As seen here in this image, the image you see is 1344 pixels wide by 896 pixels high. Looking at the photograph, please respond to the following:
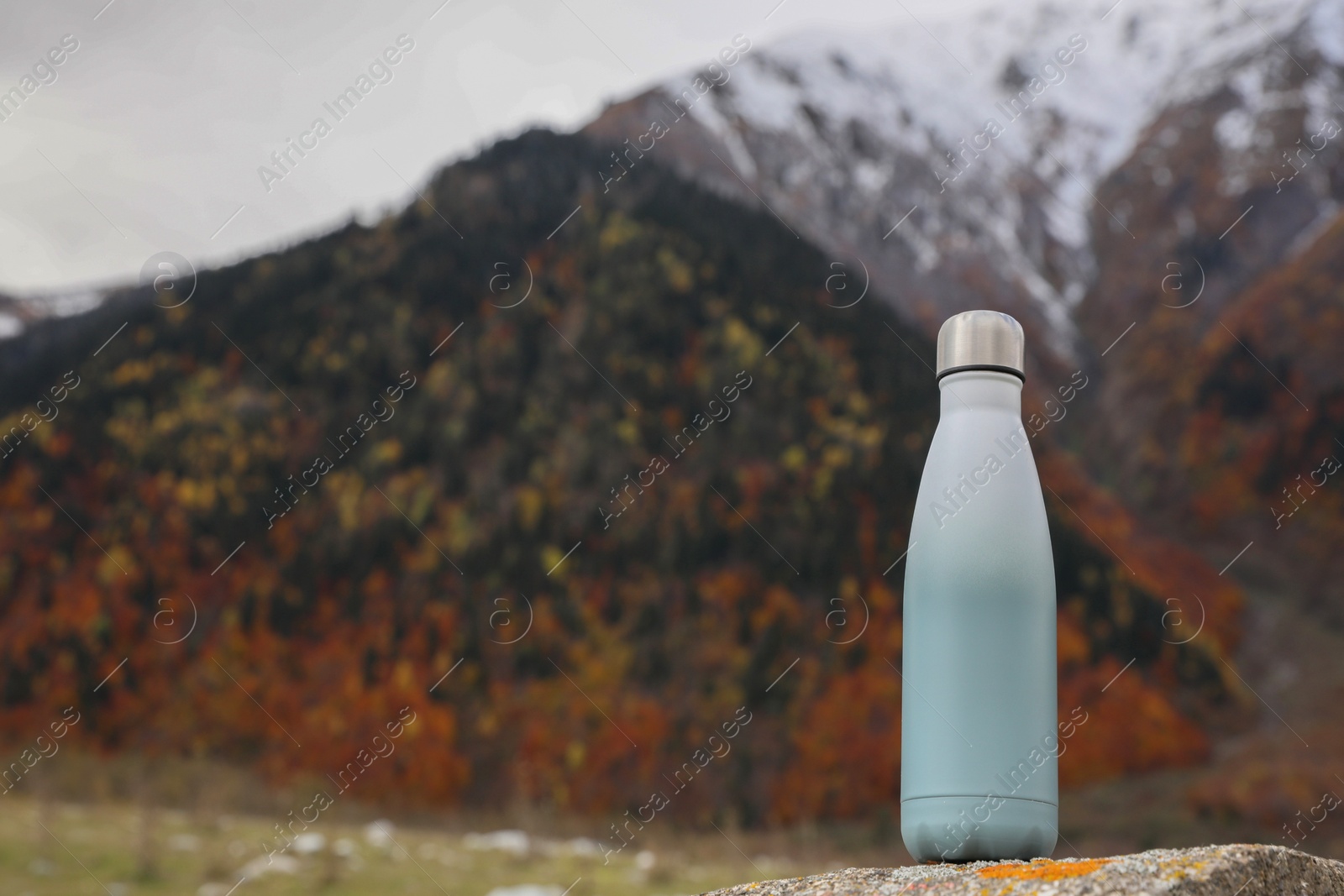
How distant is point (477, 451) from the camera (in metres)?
38.8

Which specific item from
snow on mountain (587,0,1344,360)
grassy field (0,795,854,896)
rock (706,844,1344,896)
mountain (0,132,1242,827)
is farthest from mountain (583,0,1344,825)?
rock (706,844,1344,896)

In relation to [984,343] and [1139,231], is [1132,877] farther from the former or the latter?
[1139,231]

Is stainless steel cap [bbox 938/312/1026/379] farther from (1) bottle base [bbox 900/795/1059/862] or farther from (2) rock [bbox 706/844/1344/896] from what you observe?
(2) rock [bbox 706/844/1344/896]

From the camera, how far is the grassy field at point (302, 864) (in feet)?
56.6

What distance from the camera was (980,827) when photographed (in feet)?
11.6

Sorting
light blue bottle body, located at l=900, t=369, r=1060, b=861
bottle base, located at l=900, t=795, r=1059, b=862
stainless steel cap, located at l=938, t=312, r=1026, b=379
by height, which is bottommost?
bottle base, located at l=900, t=795, r=1059, b=862

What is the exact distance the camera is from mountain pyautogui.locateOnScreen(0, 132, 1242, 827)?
31.3m

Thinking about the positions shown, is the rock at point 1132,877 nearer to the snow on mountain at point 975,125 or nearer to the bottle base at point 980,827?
the bottle base at point 980,827

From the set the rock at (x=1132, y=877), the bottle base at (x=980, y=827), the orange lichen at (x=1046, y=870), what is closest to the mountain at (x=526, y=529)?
the bottle base at (x=980, y=827)

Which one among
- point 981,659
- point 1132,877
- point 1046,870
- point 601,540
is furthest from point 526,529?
point 1132,877

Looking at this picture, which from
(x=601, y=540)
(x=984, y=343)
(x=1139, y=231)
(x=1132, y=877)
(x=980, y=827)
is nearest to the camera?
(x=1132, y=877)

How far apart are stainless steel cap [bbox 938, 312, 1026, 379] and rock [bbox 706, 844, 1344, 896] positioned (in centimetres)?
158

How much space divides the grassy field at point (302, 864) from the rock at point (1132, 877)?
47.3 ft

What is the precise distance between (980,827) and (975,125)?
71.8 m
